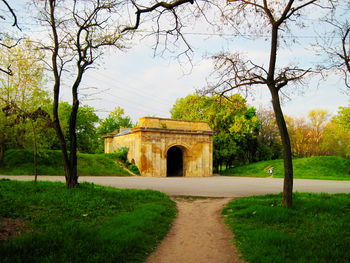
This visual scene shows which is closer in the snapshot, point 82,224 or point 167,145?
point 82,224

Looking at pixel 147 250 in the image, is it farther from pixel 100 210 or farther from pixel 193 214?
pixel 193 214

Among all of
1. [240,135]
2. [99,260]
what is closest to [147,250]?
[99,260]

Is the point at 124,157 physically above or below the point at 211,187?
above

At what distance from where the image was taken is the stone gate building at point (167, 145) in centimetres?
2683

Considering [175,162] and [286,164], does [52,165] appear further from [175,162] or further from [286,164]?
[286,164]

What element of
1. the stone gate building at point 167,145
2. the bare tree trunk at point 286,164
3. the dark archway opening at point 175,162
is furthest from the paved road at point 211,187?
the dark archway opening at point 175,162

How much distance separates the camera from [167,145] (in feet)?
91.5

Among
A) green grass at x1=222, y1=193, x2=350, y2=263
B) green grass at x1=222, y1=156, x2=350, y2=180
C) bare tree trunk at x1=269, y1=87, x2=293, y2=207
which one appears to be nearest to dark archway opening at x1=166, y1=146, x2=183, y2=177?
green grass at x1=222, y1=156, x2=350, y2=180

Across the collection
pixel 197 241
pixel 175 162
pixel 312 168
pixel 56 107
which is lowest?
pixel 197 241

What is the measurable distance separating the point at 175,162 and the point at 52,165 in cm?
1358

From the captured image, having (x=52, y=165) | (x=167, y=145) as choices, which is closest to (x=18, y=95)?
(x=52, y=165)

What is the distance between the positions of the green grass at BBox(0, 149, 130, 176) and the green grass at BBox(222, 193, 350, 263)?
17645 millimetres

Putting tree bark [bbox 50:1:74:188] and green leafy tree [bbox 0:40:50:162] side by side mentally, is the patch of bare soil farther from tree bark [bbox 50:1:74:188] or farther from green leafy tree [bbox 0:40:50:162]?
green leafy tree [bbox 0:40:50:162]

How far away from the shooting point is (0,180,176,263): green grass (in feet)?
14.2
